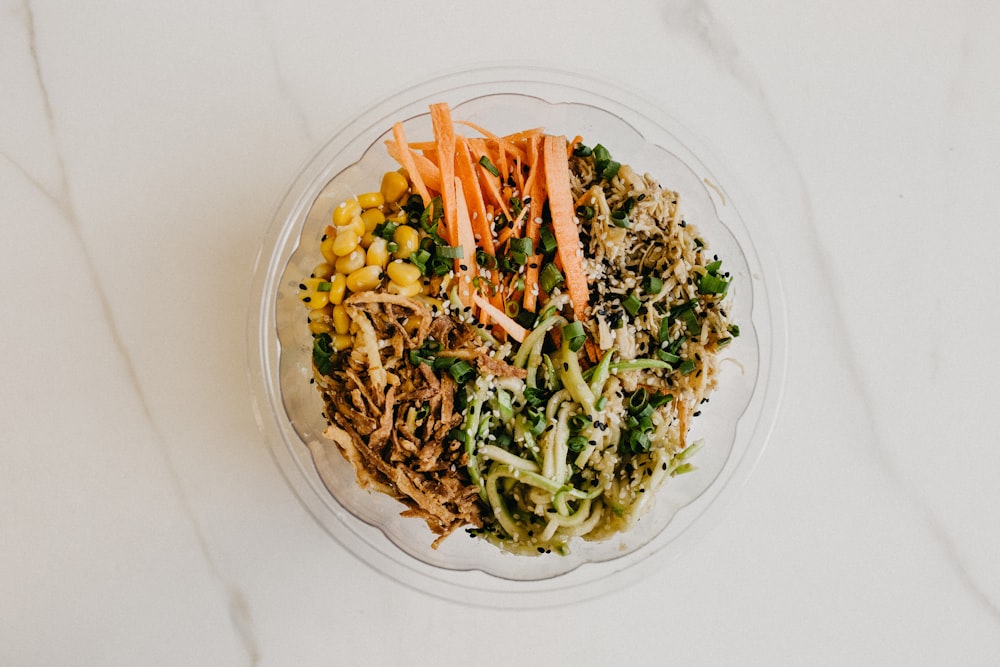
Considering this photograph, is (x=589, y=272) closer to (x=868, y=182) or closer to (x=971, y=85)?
(x=868, y=182)

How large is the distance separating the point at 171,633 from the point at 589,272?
5.13ft

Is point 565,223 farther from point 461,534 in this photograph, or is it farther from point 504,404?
point 461,534

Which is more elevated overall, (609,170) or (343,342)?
(609,170)

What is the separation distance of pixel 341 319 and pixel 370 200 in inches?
11.9

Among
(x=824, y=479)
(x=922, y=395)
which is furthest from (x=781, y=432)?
(x=922, y=395)

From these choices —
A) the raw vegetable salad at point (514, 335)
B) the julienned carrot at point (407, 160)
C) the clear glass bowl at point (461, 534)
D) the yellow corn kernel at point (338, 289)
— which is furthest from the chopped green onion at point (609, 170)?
the yellow corn kernel at point (338, 289)

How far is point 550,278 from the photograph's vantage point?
1838mm

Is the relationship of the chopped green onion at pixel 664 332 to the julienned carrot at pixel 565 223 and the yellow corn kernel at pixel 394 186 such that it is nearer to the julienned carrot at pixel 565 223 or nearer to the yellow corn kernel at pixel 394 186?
the julienned carrot at pixel 565 223

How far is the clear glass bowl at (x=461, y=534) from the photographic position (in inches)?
79.8

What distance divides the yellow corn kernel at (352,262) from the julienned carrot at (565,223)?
46 cm

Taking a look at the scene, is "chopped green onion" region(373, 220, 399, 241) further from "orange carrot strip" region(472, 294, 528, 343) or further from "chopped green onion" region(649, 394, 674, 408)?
"chopped green onion" region(649, 394, 674, 408)

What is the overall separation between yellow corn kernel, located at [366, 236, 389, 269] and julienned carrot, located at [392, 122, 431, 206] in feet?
0.50

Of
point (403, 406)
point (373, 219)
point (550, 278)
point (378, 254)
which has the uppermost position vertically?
point (373, 219)

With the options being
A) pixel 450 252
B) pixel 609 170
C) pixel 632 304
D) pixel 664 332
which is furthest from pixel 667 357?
pixel 450 252
